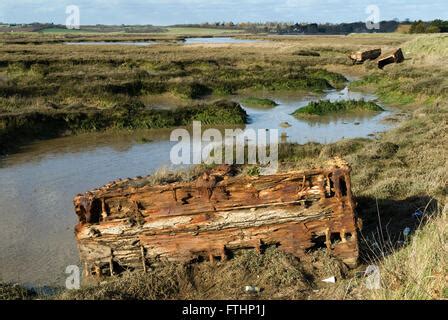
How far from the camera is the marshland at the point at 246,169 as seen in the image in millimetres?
6363

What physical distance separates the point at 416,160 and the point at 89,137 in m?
12.0

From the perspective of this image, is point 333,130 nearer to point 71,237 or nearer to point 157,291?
point 71,237

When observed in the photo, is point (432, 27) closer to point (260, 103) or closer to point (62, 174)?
point (260, 103)

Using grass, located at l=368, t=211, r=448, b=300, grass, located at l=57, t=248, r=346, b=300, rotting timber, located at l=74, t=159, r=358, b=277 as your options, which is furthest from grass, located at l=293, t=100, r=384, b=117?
grass, located at l=368, t=211, r=448, b=300

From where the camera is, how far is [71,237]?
9.16 metres

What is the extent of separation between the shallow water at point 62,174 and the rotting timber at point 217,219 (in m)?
1.38

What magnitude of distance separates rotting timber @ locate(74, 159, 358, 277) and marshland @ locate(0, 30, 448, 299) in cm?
25

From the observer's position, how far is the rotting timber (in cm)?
673

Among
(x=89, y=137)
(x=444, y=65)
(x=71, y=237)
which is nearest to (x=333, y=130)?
(x=89, y=137)

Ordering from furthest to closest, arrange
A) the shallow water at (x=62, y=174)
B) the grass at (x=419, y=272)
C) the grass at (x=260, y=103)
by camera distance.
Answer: the grass at (x=260, y=103) < the shallow water at (x=62, y=174) < the grass at (x=419, y=272)

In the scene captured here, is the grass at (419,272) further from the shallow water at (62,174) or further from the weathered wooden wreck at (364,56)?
the weathered wooden wreck at (364,56)

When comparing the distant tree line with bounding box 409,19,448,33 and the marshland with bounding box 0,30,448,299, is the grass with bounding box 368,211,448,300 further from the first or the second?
the distant tree line with bounding box 409,19,448,33

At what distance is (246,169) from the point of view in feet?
33.6

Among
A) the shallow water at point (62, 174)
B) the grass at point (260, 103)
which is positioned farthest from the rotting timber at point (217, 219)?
the grass at point (260, 103)
